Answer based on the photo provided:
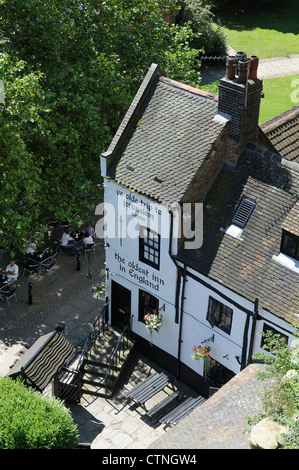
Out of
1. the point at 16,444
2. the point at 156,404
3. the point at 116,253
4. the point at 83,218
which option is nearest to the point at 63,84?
the point at 83,218

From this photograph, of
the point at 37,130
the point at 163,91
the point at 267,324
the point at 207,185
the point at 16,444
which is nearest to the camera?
the point at 16,444

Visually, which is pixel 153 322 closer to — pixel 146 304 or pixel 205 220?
pixel 146 304

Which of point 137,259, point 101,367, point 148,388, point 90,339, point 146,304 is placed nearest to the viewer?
point 148,388

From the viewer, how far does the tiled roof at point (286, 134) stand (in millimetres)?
25438

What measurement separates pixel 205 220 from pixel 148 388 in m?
6.44

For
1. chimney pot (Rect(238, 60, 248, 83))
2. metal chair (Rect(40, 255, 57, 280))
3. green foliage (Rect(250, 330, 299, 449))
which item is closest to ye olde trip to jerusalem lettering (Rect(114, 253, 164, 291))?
metal chair (Rect(40, 255, 57, 280))

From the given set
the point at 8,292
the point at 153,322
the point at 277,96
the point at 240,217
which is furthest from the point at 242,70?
the point at 277,96

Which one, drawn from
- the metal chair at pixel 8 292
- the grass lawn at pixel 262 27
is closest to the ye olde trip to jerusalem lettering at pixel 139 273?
the metal chair at pixel 8 292

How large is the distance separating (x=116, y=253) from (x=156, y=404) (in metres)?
5.77

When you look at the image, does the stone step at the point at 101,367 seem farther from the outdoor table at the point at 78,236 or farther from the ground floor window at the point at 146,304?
the outdoor table at the point at 78,236

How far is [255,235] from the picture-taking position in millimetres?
22328

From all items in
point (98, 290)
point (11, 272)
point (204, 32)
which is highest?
point (204, 32)

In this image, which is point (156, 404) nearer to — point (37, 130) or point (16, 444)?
point (16, 444)

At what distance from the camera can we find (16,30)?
2944 cm
